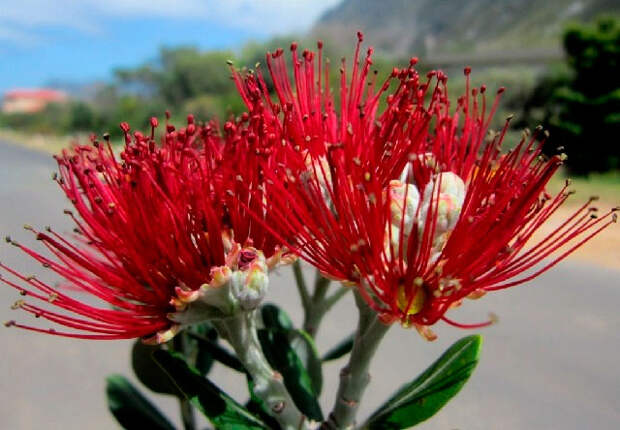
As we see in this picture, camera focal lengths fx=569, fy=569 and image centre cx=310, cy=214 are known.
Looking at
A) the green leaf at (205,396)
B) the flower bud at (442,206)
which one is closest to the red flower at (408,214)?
the flower bud at (442,206)

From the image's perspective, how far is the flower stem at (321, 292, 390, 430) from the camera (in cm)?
44

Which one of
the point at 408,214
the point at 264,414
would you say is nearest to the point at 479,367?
the point at 264,414

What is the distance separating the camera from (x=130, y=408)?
667mm

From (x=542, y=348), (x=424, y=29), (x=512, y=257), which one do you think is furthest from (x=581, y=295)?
(x=424, y=29)

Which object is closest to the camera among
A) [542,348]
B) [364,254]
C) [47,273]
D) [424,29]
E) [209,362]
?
[364,254]

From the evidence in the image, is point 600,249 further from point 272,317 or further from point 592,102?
point 592,102

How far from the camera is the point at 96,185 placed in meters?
0.44

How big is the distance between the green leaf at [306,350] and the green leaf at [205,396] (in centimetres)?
11

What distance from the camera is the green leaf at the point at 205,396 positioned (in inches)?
18.3

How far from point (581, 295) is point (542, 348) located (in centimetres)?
75

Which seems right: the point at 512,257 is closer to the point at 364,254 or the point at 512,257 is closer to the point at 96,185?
the point at 364,254

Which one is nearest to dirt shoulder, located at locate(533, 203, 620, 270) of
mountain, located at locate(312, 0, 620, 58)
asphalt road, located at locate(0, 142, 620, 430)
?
asphalt road, located at locate(0, 142, 620, 430)

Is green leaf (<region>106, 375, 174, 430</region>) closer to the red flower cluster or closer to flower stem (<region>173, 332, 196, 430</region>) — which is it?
flower stem (<region>173, 332, 196, 430</region>)

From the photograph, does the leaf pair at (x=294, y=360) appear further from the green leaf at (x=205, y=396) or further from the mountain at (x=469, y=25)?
the mountain at (x=469, y=25)
